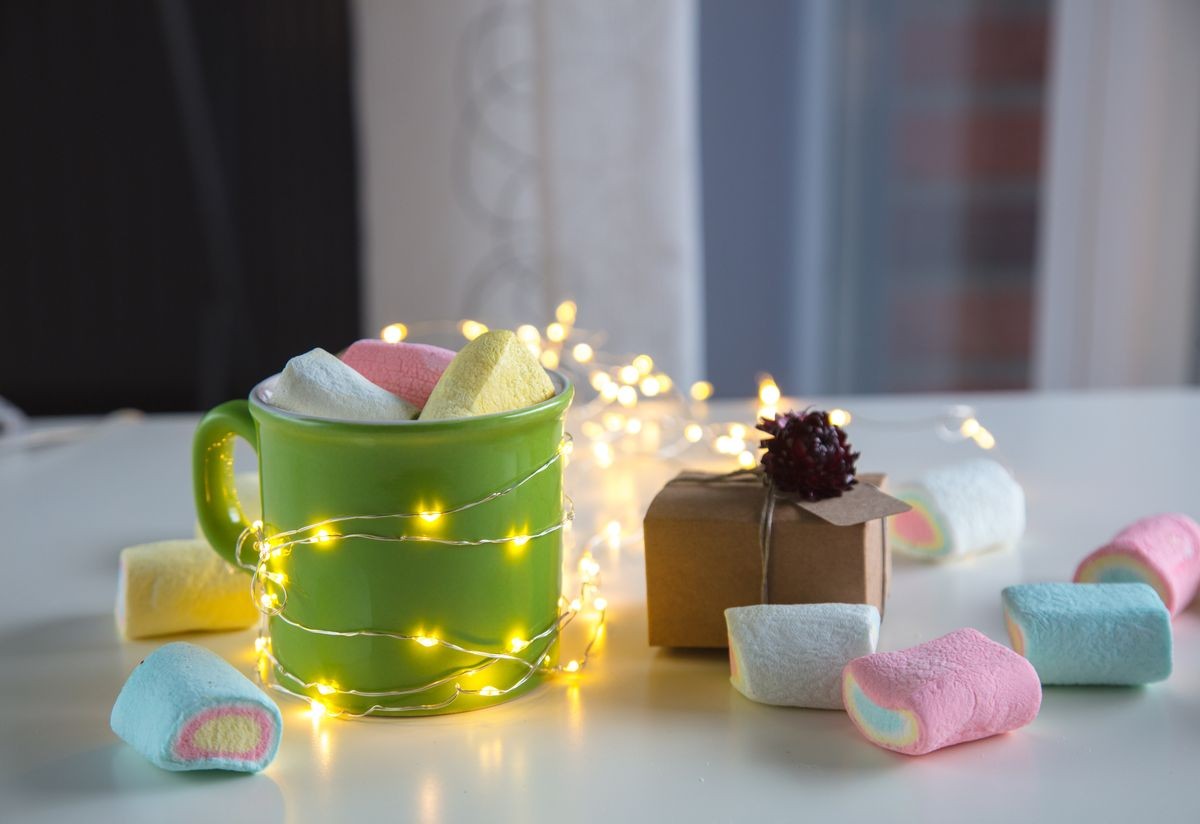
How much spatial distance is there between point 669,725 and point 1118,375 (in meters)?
1.54

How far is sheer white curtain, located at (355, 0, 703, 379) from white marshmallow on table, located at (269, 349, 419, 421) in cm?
116

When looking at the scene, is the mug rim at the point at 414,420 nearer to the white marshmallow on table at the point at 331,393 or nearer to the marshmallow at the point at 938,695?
the white marshmallow on table at the point at 331,393

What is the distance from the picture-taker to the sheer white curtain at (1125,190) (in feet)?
6.00

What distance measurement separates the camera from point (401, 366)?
0.62 m

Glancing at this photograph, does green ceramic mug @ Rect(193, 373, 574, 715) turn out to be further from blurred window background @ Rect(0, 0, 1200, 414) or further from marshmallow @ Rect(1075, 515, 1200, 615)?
blurred window background @ Rect(0, 0, 1200, 414)

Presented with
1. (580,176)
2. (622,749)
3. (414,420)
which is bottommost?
(622,749)

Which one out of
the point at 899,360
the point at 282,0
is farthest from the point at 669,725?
the point at 899,360

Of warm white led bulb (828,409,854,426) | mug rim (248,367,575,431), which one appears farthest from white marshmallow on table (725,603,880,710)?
warm white led bulb (828,409,854,426)

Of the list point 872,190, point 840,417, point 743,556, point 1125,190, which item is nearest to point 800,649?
point 743,556

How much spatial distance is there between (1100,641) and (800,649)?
14cm

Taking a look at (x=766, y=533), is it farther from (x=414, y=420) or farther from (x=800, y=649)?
(x=414, y=420)

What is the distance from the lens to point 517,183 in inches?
68.9

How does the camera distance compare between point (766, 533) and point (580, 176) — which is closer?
point (766, 533)

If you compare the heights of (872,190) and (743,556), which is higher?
(872,190)
